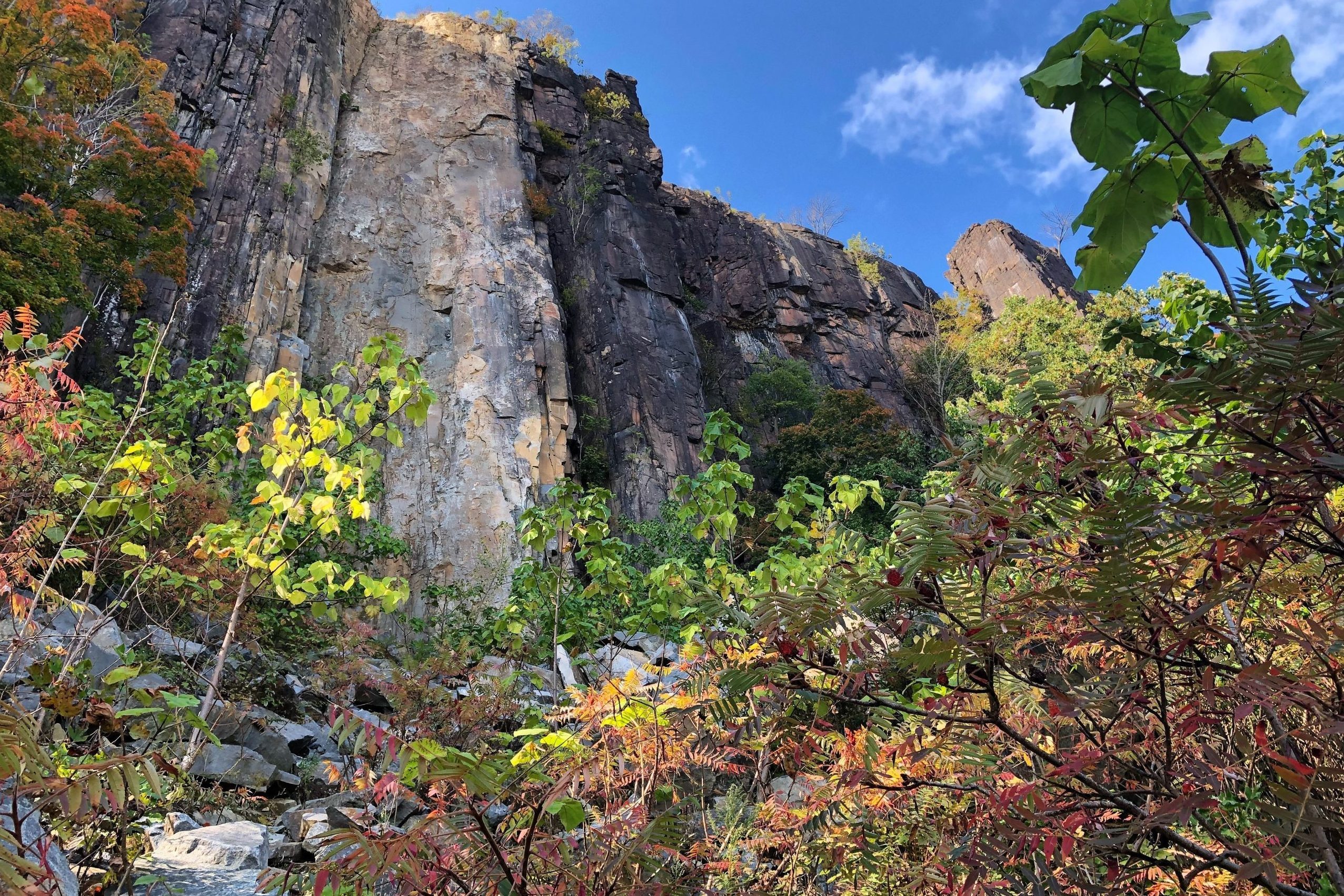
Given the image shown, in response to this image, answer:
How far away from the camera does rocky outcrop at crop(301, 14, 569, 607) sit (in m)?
14.0

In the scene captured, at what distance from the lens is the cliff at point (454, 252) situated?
14.0m

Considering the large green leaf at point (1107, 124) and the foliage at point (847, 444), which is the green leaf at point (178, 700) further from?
the foliage at point (847, 444)

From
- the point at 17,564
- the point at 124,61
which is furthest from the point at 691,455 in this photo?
the point at 17,564

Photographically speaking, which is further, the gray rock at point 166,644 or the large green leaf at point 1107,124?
the gray rock at point 166,644

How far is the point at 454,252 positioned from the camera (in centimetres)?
1698

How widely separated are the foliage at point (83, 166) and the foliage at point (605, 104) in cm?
1304

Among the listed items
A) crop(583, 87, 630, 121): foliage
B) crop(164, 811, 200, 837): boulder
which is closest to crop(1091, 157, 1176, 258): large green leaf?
crop(164, 811, 200, 837): boulder

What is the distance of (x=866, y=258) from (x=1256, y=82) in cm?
3159

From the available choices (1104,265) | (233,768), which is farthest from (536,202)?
(1104,265)

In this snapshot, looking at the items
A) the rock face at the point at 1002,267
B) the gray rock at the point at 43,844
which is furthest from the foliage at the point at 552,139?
the gray rock at the point at 43,844

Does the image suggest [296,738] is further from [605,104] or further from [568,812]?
[605,104]

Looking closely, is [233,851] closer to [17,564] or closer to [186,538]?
[17,564]

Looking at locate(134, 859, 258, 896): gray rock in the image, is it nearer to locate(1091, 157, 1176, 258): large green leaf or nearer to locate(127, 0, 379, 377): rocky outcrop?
locate(1091, 157, 1176, 258): large green leaf

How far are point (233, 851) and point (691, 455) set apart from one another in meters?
16.2
